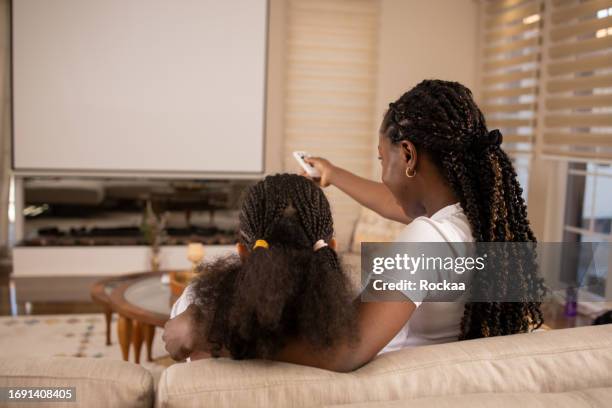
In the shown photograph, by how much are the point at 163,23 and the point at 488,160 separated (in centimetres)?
427

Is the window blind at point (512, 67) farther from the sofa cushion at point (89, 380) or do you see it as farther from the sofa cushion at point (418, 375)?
the sofa cushion at point (89, 380)

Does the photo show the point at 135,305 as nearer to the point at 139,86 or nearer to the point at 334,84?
the point at 139,86

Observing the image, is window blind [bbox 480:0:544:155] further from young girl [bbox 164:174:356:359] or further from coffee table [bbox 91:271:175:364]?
young girl [bbox 164:174:356:359]

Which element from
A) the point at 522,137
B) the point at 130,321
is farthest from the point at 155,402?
the point at 522,137

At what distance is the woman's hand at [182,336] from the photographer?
1.04m

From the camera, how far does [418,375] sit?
95 cm

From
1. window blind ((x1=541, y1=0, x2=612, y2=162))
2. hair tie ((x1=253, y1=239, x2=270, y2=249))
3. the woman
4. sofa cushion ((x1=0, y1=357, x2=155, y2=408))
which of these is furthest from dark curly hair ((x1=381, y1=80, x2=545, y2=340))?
window blind ((x1=541, y1=0, x2=612, y2=162))

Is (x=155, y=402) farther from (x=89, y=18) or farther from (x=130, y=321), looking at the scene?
(x=89, y=18)

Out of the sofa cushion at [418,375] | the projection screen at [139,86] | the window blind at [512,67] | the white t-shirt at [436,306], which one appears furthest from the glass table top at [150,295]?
the window blind at [512,67]

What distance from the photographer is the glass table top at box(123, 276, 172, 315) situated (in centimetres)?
305

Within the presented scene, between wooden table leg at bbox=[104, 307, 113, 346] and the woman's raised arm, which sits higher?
the woman's raised arm

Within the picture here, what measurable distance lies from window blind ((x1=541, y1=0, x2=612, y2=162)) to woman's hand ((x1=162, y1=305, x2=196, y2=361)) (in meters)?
3.38

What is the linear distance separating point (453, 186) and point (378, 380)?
0.43m

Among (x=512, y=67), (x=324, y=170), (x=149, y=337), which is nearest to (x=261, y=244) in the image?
(x=324, y=170)
